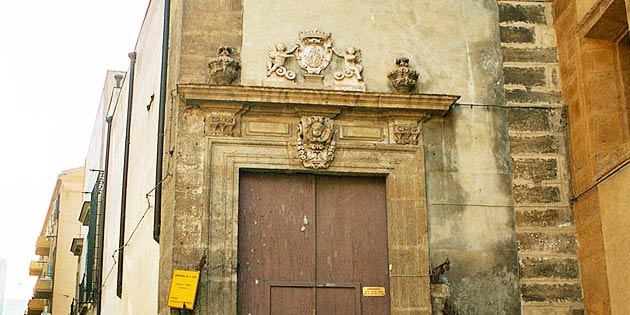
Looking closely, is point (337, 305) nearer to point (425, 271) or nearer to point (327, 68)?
point (425, 271)

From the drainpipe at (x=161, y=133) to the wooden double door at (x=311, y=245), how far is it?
1163mm

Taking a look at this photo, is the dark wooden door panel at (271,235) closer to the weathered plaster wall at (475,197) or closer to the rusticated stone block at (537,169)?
the weathered plaster wall at (475,197)

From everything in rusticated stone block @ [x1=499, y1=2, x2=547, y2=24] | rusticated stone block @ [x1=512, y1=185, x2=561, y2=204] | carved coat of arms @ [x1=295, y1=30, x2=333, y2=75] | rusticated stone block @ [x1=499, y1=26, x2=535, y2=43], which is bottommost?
rusticated stone block @ [x1=512, y1=185, x2=561, y2=204]

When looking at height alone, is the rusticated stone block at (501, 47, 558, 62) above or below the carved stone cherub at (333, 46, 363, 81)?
above

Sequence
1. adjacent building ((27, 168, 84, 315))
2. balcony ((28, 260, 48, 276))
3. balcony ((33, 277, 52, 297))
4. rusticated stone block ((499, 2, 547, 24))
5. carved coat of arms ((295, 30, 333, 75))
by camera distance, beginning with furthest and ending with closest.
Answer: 1. balcony ((28, 260, 48, 276))
2. balcony ((33, 277, 52, 297))
3. adjacent building ((27, 168, 84, 315))
4. rusticated stone block ((499, 2, 547, 24))
5. carved coat of arms ((295, 30, 333, 75))

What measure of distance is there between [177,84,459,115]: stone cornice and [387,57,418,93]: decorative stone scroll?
0.18 metres

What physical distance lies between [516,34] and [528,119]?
3.57ft

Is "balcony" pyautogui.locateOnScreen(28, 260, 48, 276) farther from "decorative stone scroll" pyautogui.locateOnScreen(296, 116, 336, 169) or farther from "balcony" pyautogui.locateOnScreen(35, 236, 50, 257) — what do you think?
"decorative stone scroll" pyautogui.locateOnScreen(296, 116, 336, 169)

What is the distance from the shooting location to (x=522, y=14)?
37.9 ft

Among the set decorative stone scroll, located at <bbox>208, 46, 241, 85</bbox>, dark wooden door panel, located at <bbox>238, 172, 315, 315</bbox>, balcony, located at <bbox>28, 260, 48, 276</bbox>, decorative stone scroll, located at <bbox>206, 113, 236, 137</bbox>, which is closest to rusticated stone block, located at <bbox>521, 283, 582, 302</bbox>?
dark wooden door panel, located at <bbox>238, 172, 315, 315</bbox>

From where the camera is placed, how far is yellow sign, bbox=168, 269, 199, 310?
9.84 metres

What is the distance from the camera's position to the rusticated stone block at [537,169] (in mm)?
10945

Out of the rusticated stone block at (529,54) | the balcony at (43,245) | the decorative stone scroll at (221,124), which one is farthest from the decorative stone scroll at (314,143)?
the balcony at (43,245)

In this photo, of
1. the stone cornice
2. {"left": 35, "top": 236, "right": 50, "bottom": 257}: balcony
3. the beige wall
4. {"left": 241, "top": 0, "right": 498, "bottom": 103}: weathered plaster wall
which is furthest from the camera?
{"left": 35, "top": 236, "right": 50, "bottom": 257}: balcony
